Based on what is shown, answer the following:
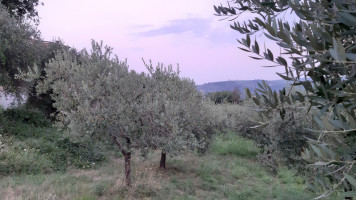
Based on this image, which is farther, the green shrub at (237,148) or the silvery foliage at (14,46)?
the green shrub at (237,148)

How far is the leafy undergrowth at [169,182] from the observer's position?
7250mm

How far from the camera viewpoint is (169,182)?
9.08 metres

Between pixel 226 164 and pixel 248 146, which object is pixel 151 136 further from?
pixel 248 146

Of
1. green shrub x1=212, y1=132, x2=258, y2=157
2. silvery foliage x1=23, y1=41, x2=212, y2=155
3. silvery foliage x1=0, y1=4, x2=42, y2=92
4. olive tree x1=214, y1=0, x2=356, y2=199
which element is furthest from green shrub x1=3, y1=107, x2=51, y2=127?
olive tree x1=214, y1=0, x2=356, y2=199

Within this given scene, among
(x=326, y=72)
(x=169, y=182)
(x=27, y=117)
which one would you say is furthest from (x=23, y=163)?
(x=326, y=72)

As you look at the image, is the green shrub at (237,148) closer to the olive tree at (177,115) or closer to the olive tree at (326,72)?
the olive tree at (177,115)

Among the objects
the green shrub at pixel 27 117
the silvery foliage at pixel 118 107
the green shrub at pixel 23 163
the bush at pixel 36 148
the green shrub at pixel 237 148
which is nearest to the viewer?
the silvery foliage at pixel 118 107

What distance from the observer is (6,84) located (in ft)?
41.5

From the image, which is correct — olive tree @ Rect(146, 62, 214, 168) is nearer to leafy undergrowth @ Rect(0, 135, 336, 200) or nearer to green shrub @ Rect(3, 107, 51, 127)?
leafy undergrowth @ Rect(0, 135, 336, 200)

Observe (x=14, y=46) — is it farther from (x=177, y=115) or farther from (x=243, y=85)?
(x=243, y=85)

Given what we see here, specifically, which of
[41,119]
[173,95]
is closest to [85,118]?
[173,95]

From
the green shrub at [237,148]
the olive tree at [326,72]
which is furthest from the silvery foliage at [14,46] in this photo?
the olive tree at [326,72]

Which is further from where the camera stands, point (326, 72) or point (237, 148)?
point (237, 148)

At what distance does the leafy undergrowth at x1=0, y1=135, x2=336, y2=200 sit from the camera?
7.25 meters
